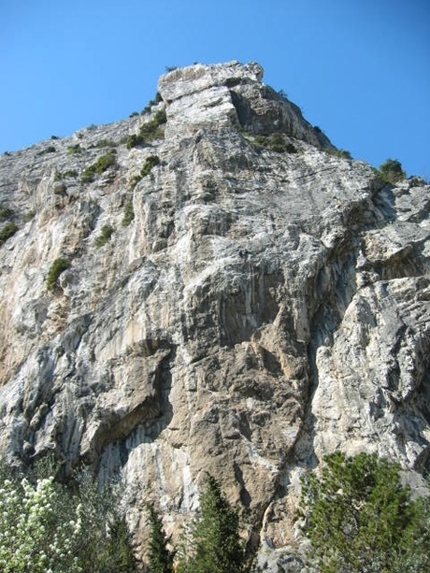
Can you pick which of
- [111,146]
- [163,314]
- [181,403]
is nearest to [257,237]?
[163,314]

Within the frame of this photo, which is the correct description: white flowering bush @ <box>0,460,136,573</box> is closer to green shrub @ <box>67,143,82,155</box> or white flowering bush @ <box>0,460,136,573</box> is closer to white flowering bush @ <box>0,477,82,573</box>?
white flowering bush @ <box>0,477,82,573</box>

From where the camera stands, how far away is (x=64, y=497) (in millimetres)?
22016

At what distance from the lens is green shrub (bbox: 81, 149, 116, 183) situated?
4628 cm

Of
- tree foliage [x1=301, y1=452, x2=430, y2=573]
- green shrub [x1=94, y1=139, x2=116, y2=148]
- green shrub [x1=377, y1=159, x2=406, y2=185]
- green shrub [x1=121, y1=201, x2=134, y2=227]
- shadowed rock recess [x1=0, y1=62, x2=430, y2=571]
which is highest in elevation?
green shrub [x1=94, y1=139, x2=116, y2=148]

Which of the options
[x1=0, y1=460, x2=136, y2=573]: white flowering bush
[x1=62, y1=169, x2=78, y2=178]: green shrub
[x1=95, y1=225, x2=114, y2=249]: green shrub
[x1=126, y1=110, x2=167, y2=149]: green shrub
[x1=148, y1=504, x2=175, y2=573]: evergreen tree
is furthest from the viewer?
[x1=126, y1=110, x2=167, y2=149]: green shrub

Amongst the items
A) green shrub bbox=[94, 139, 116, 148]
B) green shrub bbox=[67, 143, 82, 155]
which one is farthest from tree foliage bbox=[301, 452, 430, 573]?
green shrub bbox=[67, 143, 82, 155]

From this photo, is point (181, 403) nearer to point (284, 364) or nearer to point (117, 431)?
point (117, 431)

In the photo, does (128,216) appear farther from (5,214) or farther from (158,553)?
(158,553)

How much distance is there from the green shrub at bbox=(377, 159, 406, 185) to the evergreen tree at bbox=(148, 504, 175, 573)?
86.4ft

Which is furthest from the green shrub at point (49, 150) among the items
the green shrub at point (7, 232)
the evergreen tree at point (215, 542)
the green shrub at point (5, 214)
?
the evergreen tree at point (215, 542)

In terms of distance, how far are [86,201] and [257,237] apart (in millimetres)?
14198

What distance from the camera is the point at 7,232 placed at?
48094mm

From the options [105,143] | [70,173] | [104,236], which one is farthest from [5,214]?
[104,236]

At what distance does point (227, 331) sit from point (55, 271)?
40.6 feet
